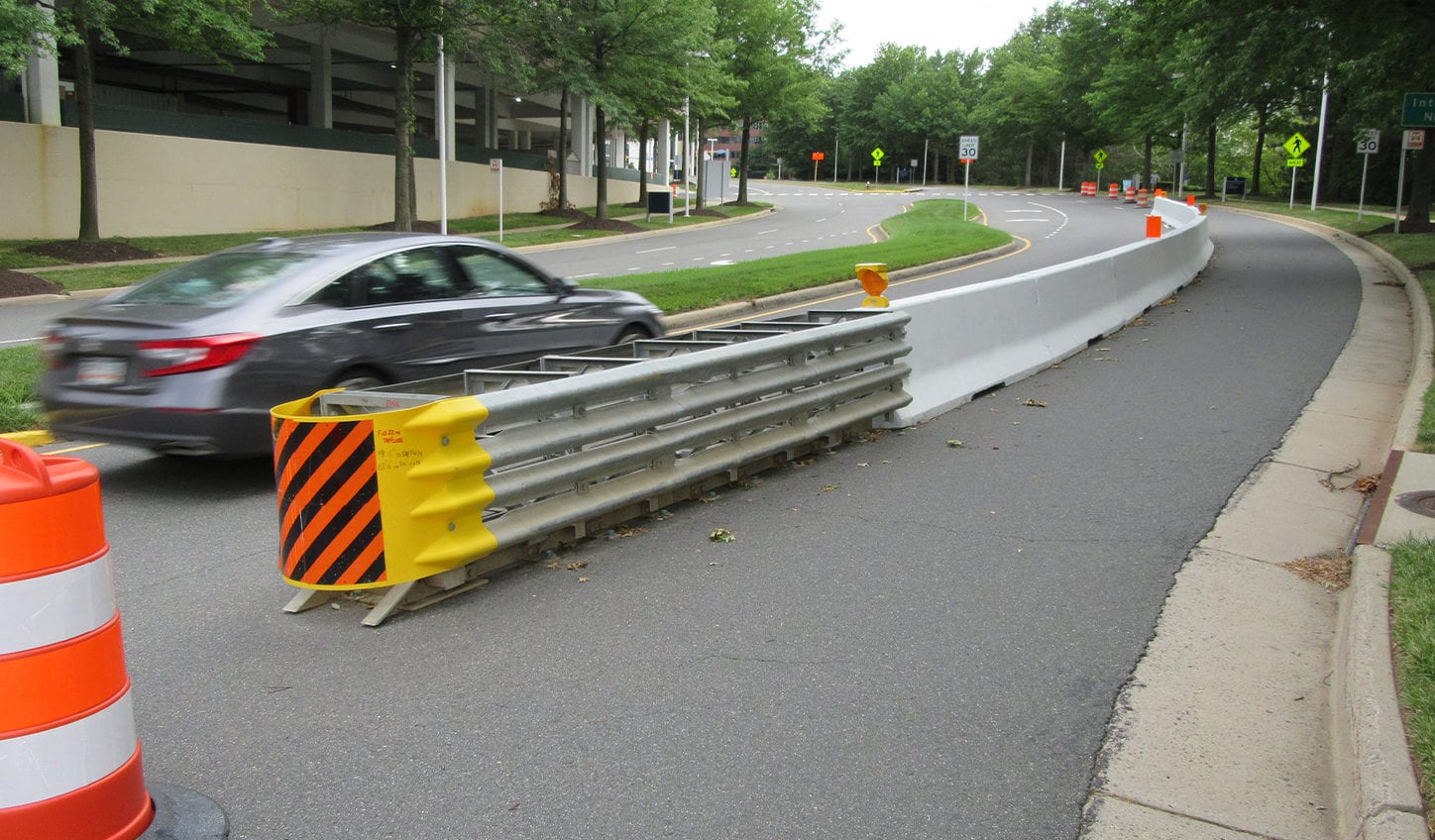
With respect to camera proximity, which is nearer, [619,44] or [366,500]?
[366,500]

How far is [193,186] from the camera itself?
30.9 m

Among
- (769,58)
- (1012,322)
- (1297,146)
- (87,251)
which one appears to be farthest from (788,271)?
(769,58)

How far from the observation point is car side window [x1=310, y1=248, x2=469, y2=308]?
7703mm

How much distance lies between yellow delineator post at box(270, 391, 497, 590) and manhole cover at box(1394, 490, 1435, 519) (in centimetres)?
519

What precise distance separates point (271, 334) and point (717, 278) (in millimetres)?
13661

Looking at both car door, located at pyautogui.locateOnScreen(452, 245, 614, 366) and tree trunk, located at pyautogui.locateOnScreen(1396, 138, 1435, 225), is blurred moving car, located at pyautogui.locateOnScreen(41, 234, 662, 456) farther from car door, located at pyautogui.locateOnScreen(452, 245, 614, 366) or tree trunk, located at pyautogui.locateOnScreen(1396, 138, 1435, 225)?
tree trunk, located at pyautogui.locateOnScreen(1396, 138, 1435, 225)

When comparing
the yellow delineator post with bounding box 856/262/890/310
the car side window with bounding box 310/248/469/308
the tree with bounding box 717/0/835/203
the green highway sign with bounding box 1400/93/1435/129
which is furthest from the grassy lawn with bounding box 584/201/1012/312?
the tree with bounding box 717/0/835/203

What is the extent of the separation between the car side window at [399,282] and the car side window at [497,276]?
0.43ft

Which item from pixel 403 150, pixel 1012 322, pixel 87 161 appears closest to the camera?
pixel 1012 322

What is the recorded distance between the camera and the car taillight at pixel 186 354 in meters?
6.86

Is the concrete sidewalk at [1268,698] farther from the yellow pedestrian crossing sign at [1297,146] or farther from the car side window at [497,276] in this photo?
the yellow pedestrian crossing sign at [1297,146]

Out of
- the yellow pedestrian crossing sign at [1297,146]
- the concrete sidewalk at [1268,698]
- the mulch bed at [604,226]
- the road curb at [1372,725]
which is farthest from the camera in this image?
the yellow pedestrian crossing sign at [1297,146]

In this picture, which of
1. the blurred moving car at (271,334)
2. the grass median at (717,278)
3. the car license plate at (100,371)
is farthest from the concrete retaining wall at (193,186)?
the car license plate at (100,371)

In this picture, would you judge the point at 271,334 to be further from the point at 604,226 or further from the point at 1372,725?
the point at 604,226
